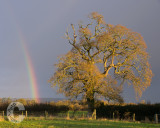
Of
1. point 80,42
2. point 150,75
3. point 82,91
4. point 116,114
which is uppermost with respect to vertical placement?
point 80,42

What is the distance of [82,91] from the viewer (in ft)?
88.9

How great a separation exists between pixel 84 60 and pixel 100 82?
3574mm

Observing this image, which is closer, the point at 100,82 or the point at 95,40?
the point at 100,82

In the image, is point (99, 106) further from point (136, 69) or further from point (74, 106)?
point (136, 69)

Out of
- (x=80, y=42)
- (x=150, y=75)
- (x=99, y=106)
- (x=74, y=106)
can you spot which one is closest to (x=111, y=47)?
(x=80, y=42)

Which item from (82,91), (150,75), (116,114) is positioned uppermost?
(150,75)

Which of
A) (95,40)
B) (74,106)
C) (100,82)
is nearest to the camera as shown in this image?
(100,82)

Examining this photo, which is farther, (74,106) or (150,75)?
(74,106)

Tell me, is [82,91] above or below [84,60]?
below

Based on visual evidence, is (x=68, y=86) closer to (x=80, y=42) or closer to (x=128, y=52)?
(x=80, y=42)

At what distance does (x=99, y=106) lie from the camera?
95.8 ft

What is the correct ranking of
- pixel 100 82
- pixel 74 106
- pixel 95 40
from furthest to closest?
pixel 74 106 → pixel 95 40 → pixel 100 82

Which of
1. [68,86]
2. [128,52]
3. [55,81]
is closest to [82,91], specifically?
[68,86]

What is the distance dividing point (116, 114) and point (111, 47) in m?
8.54
